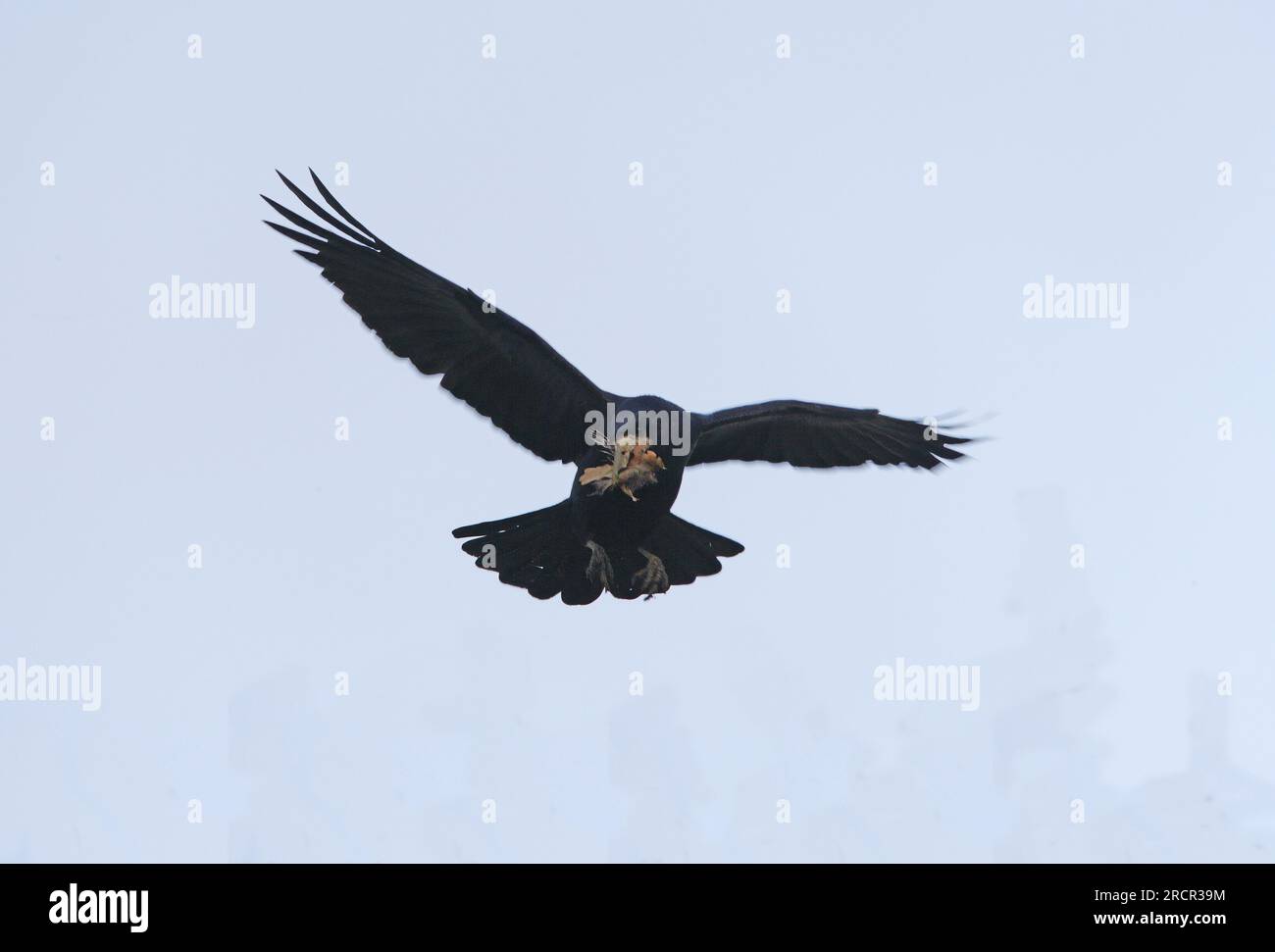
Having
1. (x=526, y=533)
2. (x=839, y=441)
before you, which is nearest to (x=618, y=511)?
(x=526, y=533)

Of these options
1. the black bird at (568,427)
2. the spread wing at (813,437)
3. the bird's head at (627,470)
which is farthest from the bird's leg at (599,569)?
the spread wing at (813,437)

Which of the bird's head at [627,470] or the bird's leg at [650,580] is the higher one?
the bird's head at [627,470]

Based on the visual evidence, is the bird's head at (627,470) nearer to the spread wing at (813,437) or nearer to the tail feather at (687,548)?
the spread wing at (813,437)

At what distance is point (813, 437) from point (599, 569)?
205 centimetres

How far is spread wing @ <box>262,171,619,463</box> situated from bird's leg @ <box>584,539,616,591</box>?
2.31ft

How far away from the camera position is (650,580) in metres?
16.8

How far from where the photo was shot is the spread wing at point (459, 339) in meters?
15.9

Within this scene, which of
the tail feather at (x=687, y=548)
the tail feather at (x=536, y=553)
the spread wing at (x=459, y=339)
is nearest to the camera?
the spread wing at (x=459, y=339)

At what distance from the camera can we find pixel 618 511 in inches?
641

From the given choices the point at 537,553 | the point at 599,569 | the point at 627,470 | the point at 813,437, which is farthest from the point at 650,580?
the point at 813,437

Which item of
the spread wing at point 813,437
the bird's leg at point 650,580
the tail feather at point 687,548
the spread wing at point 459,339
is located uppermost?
the spread wing at point 459,339

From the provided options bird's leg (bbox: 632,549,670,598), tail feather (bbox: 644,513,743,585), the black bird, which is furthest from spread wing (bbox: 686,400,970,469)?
bird's leg (bbox: 632,549,670,598)

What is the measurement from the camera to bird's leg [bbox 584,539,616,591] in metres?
16.7
